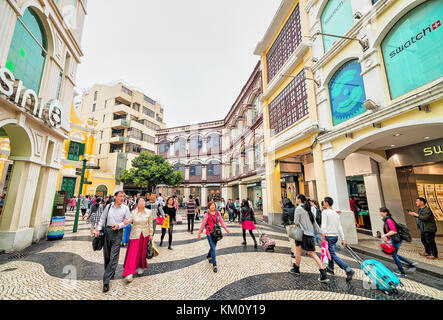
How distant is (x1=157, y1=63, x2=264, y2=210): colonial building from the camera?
63.7ft

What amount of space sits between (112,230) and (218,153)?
75.1 ft

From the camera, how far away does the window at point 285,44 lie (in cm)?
1056

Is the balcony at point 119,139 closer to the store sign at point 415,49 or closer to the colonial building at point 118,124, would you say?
the colonial building at point 118,124

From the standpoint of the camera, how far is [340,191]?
24.1ft

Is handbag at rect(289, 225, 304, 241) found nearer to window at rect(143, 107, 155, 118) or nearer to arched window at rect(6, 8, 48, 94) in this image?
arched window at rect(6, 8, 48, 94)

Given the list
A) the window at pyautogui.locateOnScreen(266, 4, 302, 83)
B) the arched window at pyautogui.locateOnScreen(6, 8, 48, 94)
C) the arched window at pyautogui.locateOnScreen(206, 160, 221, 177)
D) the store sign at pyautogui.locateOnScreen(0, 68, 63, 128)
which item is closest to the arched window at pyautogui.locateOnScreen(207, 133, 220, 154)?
the arched window at pyautogui.locateOnScreen(206, 160, 221, 177)

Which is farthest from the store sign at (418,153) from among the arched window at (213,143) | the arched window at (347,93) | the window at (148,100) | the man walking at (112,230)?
the window at (148,100)

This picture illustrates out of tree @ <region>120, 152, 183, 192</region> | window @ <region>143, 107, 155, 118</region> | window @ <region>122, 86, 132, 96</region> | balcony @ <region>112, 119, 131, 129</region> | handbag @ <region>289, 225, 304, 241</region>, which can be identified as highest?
window @ <region>122, 86, 132, 96</region>

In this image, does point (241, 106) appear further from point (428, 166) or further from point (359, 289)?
point (359, 289)

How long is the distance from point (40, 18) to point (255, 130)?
14.6m

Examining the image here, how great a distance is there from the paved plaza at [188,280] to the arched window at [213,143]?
70.1 feet

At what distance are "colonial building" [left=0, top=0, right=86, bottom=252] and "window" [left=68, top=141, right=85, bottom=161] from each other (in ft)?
49.9
